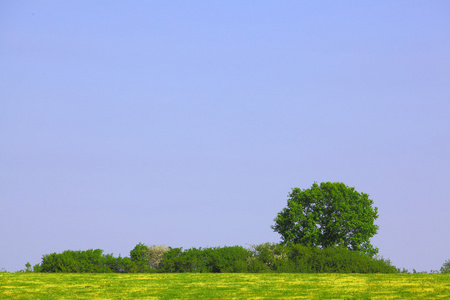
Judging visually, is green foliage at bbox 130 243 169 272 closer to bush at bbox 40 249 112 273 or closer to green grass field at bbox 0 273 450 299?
bush at bbox 40 249 112 273

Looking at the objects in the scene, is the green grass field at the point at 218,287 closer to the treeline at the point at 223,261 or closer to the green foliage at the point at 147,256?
the treeline at the point at 223,261

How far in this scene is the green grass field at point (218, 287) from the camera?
27.4m

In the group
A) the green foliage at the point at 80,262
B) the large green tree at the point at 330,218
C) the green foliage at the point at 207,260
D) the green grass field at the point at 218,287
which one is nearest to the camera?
the green grass field at the point at 218,287

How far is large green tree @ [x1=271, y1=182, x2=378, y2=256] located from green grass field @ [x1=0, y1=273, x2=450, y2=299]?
61.1 ft

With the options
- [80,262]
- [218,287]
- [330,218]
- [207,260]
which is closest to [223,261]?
[207,260]

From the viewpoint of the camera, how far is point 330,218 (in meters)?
56.2

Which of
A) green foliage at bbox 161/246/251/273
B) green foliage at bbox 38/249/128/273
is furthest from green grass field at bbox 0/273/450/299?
green foliage at bbox 161/246/251/273

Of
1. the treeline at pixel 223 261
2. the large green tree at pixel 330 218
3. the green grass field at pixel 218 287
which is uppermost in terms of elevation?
the large green tree at pixel 330 218

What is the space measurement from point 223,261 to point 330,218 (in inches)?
682

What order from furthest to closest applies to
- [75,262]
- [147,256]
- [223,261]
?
[147,256] → [223,261] → [75,262]

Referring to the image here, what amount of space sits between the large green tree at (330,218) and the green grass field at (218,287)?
61.1ft

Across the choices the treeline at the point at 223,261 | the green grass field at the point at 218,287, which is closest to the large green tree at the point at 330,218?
the treeline at the point at 223,261

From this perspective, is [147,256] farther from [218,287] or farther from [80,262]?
[218,287]

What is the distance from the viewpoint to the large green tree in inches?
2192
